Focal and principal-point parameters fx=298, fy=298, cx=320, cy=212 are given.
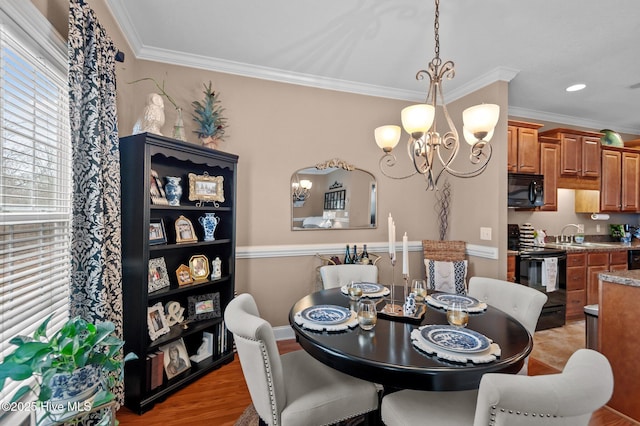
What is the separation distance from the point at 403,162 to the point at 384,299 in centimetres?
209

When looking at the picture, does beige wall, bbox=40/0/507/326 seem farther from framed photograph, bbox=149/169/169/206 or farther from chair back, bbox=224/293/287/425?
chair back, bbox=224/293/287/425

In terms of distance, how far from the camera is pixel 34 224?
1410mm

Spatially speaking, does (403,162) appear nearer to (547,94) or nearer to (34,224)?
(547,94)

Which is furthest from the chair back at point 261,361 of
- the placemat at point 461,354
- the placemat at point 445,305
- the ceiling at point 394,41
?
the ceiling at point 394,41

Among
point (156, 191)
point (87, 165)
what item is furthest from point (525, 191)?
point (87, 165)

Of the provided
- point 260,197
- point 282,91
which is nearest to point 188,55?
point 282,91

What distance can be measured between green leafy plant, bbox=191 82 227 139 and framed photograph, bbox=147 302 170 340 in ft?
4.88

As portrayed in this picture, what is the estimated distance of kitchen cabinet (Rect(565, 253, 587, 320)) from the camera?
3.70m

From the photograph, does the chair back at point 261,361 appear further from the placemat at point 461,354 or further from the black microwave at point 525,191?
the black microwave at point 525,191

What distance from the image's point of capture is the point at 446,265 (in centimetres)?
332

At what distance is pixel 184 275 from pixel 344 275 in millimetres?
1317

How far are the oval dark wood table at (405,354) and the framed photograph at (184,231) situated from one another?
1.24 m

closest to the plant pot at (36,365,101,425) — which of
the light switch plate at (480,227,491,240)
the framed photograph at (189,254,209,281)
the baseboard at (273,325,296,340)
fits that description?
the framed photograph at (189,254,209,281)

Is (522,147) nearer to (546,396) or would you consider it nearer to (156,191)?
(546,396)
